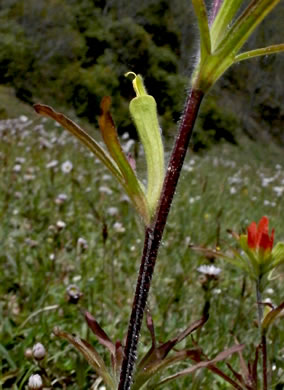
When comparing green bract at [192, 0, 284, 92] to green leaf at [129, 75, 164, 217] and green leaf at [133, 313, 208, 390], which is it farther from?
green leaf at [133, 313, 208, 390]

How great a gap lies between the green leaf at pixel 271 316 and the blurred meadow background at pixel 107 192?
0.13 metres

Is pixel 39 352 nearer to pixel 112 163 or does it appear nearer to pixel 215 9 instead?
pixel 112 163

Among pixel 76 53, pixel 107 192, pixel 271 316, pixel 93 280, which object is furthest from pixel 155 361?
pixel 76 53

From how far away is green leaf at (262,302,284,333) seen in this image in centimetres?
72

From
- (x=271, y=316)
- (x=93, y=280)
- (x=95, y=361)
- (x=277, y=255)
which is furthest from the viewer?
(x=93, y=280)

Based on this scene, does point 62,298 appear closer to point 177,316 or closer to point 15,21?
point 177,316

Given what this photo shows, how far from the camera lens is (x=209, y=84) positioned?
54 cm

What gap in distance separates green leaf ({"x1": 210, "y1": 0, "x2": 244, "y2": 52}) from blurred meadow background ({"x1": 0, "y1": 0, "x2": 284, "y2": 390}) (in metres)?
0.11

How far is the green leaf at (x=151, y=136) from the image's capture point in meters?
0.56

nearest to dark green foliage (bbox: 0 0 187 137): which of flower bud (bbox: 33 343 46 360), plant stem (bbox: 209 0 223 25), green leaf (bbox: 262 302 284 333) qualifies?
flower bud (bbox: 33 343 46 360)

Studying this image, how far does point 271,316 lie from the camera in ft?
2.47

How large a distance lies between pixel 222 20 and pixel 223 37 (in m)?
0.02

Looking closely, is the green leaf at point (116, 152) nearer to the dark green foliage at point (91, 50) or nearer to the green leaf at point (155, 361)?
the green leaf at point (155, 361)

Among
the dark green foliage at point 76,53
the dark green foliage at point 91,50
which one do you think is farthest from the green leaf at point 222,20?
the dark green foliage at point 76,53
